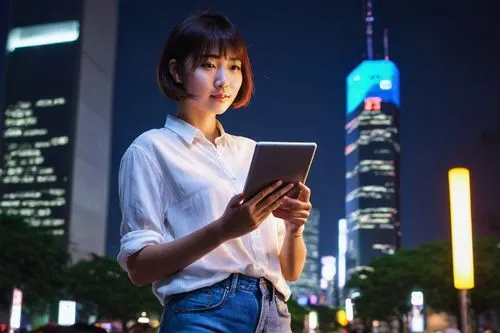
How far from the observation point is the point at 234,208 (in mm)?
1735

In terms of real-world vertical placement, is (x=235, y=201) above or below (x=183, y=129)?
below

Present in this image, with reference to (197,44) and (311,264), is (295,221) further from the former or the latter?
(311,264)

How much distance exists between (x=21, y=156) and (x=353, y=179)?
68.8 metres

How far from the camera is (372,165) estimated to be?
13275 centimetres

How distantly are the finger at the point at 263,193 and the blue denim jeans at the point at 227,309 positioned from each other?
0.69ft

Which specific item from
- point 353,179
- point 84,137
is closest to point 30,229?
point 84,137

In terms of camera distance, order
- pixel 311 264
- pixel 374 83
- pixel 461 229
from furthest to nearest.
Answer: pixel 311 264 → pixel 374 83 → pixel 461 229

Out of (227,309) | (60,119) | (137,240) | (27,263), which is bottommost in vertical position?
(227,309)

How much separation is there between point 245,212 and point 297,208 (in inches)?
8.2

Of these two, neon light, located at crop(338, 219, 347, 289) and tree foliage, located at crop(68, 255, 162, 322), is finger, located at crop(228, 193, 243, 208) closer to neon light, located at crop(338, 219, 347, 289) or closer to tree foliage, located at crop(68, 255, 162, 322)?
tree foliage, located at crop(68, 255, 162, 322)

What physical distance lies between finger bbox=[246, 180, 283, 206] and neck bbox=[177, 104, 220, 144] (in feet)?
1.11

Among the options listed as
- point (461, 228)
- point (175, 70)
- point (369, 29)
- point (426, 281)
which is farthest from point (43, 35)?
point (175, 70)

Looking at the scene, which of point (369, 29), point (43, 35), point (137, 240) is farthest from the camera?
point (369, 29)

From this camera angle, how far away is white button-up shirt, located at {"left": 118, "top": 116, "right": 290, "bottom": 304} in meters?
1.84
